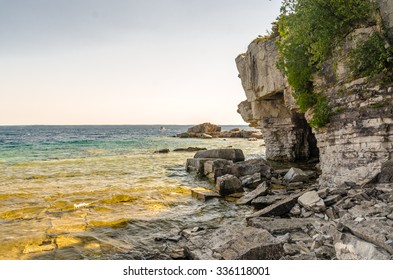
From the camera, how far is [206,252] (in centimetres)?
620

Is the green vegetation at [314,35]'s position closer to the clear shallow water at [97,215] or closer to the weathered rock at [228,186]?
the weathered rock at [228,186]

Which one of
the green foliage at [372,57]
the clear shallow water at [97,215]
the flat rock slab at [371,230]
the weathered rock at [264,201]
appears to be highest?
the green foliage at [372,57]

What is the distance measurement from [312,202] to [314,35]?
617cm

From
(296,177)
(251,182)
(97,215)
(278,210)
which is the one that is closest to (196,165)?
(251,182)

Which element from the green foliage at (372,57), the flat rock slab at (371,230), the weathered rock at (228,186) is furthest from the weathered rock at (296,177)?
the flat rock slab at (371,230)

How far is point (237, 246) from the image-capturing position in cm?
592

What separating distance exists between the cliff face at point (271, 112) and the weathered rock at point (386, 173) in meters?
12.9

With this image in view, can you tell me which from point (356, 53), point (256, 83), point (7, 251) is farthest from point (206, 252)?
point (256, 83)

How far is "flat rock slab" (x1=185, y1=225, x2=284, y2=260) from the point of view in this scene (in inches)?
224

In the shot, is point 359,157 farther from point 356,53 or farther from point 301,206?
point 356,53

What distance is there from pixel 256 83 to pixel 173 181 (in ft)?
36.5

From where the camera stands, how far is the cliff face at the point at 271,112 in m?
21.7

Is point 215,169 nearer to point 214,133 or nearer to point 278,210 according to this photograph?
point 278,210

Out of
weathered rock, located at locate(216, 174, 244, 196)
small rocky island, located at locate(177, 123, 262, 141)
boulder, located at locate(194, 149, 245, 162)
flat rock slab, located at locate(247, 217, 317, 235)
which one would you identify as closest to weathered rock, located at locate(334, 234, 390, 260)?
flat rock slab, located at locate(247, 217, 317, 235)
